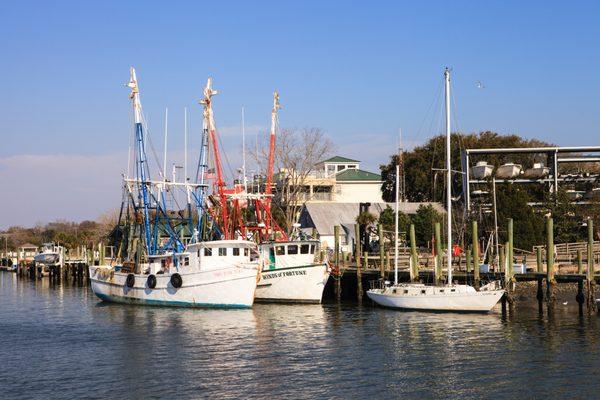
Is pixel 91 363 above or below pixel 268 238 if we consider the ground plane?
below

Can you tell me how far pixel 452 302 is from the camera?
4725 centimetres

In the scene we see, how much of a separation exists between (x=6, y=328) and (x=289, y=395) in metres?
24.1

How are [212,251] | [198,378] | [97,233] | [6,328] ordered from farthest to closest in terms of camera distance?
[97,233] < [212,251] < [6,328] < [198,378]

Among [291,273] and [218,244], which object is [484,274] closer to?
[291,273]

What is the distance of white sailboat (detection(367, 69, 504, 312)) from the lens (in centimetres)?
4662

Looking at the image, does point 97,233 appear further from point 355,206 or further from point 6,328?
point 6,328

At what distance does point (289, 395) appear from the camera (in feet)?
91.2

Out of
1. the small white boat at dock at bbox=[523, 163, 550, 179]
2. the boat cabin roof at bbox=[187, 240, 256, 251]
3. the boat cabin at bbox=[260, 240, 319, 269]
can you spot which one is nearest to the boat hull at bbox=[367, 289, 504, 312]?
the boat cabin at bbox=[260, 240, 319, 269]

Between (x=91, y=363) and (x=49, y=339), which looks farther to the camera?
(x=49, y=339)

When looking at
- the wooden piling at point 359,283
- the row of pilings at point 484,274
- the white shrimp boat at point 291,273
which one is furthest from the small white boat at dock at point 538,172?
the white shrimp boat at point 291,273

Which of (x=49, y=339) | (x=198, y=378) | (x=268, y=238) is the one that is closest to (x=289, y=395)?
(x=198, y=378)

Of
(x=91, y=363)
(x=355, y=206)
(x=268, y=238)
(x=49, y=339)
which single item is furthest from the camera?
(x=355, y=206)

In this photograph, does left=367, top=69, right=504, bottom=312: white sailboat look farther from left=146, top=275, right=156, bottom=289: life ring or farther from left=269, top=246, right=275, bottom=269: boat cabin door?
left=146, top=275, right=156, bottom=289: life ring

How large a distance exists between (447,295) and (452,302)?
0.47 m
